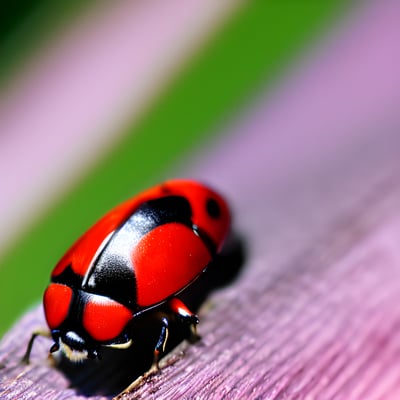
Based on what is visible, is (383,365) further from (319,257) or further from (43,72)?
(43,72)

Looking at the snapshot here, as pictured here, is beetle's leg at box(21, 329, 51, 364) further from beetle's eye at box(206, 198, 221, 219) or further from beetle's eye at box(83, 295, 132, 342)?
beetle's eye at box(206, 198, 221, 219)

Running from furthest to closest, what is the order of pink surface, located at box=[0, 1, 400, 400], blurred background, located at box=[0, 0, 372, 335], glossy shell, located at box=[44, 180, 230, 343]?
blurred background, located at box=[0, 0, 372, 335] → glossy shell, located at box=[44, 180, 230, 343] → pink surface, located at box=[0, 1, 400, 400]

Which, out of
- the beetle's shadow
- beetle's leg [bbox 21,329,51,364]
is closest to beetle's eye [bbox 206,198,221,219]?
the beetle's shadow

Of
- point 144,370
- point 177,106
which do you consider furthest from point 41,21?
point 144,370

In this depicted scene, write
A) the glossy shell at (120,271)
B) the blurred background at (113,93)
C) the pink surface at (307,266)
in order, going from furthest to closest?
the blurred background at (113,93)
the glossy shell at (120,271)
the pink surface at (307,266)

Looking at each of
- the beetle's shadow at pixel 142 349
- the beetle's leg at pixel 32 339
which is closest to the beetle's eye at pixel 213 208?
the beetle's shadow at pixel 142 349

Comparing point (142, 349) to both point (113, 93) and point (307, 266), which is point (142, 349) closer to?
point (307, 266)

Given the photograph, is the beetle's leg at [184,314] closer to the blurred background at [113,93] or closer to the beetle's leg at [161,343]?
the beetle's leg at [161,343]

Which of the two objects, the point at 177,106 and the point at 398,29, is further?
the point at 177,106
